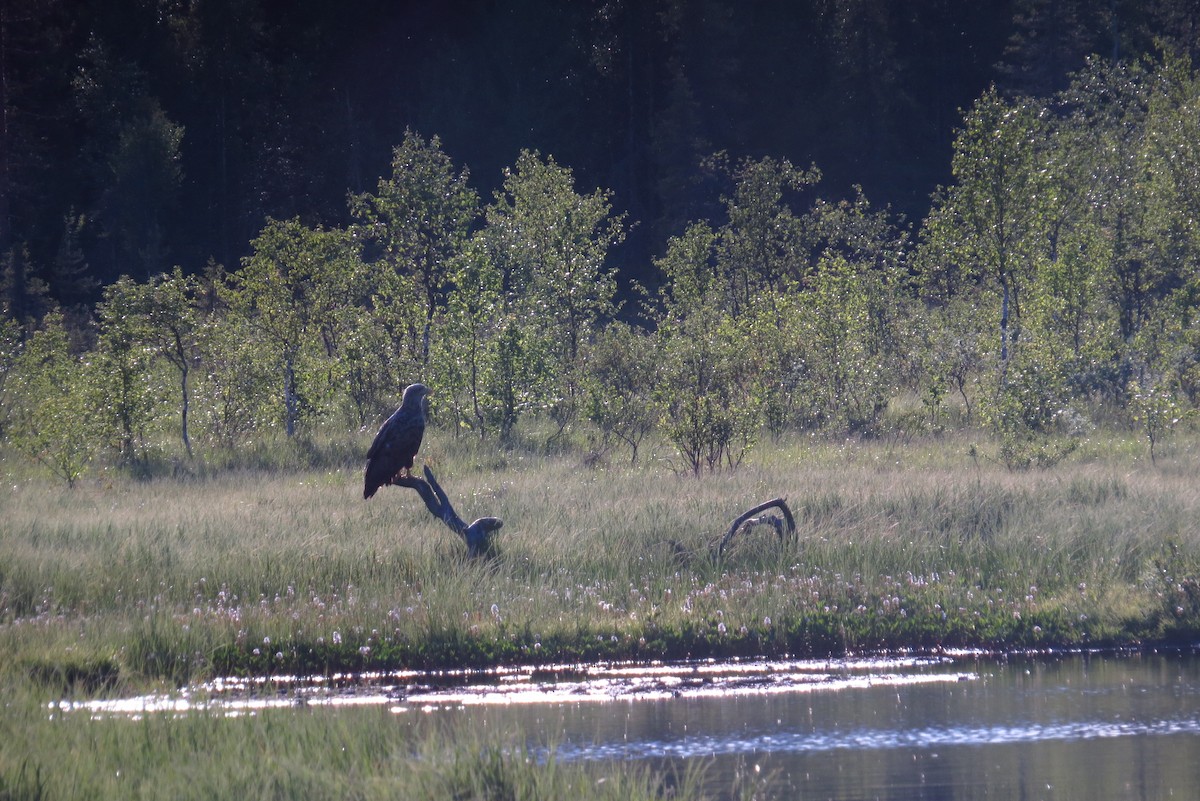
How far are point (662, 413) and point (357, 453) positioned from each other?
18.3 ft

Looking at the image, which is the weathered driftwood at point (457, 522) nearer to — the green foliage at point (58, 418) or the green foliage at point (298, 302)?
the green foliage at point (58, 418)

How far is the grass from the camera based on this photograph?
9.41 metres

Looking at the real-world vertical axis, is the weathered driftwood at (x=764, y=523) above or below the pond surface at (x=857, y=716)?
above

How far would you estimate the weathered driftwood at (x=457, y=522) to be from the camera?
11391 millimetres

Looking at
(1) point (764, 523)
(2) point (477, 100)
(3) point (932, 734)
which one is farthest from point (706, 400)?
(2) point (477, 100)

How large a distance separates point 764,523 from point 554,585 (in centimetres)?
238

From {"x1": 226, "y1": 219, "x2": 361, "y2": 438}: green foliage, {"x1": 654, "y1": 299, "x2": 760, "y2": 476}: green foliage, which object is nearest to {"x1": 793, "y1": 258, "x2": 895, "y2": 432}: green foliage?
{"x1": 654, "y1": 299, "x2": 760, "y2": 476}: green foliage

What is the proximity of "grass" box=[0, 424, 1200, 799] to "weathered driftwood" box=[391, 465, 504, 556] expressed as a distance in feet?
0.79

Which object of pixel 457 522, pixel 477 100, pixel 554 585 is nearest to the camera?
pixel 554 585

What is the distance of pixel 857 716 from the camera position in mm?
8312

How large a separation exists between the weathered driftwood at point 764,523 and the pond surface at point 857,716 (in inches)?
76.5

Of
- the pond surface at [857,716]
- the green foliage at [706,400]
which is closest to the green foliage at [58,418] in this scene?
the green foliage at [706,400]

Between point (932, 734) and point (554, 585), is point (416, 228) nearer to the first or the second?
point (554, 585)

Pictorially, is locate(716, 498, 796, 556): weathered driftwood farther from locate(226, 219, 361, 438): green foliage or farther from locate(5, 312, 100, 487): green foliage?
locate(226, 219, 361, 438): green foliage
